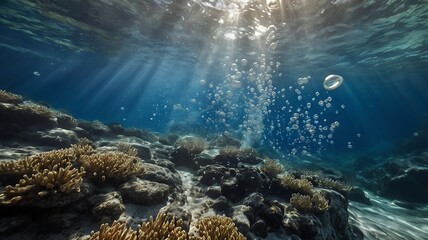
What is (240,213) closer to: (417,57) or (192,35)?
(192,35)

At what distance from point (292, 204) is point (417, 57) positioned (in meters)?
31.9

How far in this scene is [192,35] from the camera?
2486cm

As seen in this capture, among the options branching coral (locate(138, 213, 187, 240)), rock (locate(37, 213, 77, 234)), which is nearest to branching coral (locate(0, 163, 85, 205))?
rock (locate(37, 213, 77, 234))

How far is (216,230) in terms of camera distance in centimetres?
462

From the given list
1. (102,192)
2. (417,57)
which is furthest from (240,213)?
(417,57)

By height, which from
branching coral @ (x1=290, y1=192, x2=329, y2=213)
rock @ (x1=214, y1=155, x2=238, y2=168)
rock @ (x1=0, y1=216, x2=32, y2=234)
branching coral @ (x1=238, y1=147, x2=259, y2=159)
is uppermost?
branching coral @ (x1=238, y1=147, x2=259, y2=159)

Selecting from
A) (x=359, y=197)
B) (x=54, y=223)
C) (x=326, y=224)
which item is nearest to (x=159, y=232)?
(x=54, y=223)

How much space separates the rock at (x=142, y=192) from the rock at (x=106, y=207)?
1.41 feet

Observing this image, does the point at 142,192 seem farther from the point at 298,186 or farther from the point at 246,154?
the point at 246,154

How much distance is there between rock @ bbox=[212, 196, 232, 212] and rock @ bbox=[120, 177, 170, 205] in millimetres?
1571

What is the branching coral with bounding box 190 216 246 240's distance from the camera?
15.1 feet

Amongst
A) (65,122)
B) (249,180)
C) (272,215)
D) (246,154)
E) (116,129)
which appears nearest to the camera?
(272,215)

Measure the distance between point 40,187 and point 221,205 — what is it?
14.4 feet

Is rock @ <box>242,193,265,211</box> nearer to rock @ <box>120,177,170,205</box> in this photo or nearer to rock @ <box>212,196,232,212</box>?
rock @ <box>212,196,232,212</box>
